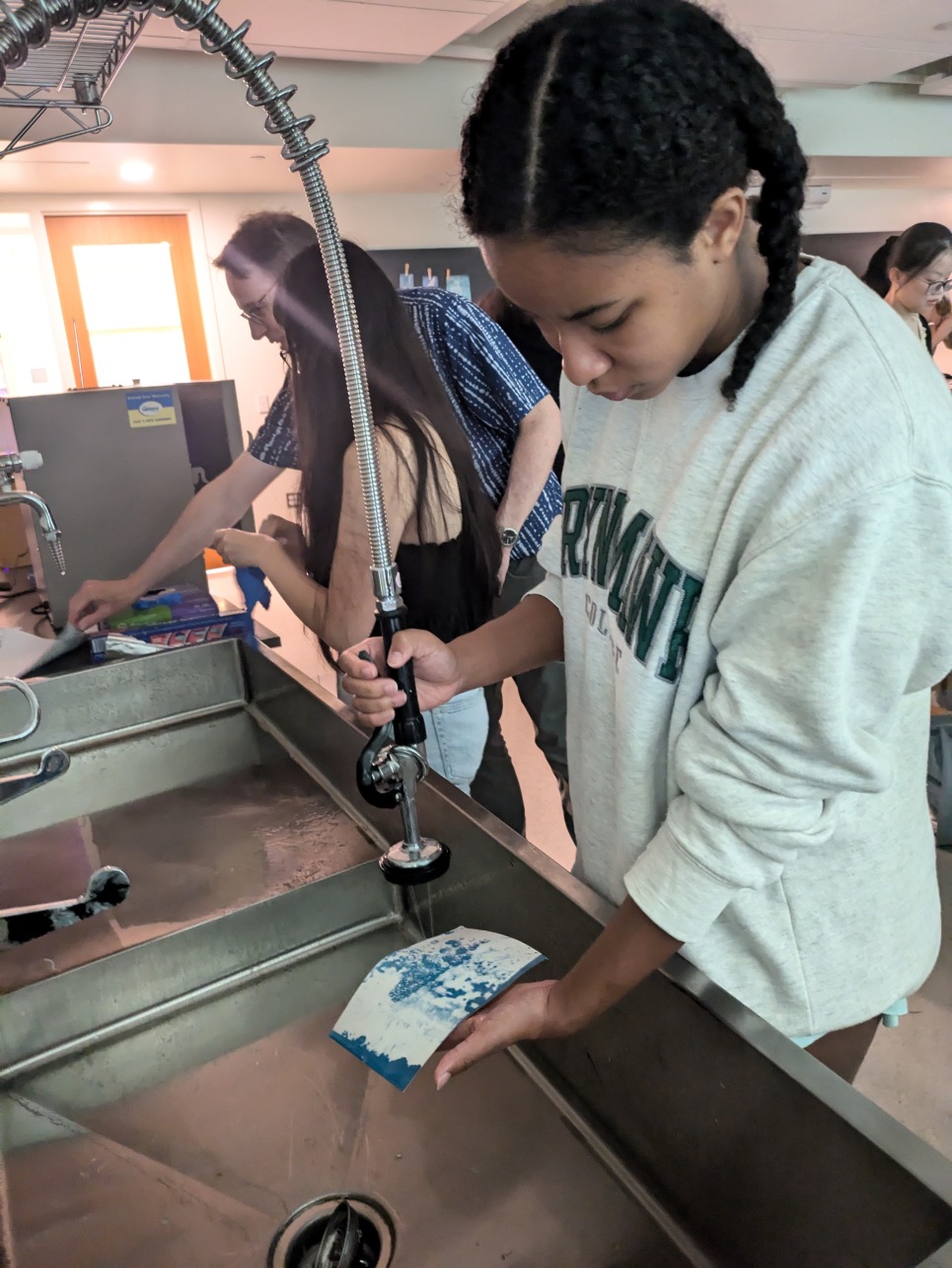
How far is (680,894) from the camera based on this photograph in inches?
24.7

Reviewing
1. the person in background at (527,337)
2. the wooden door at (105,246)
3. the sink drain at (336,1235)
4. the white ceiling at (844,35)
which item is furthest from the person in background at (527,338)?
the wooden door at (105,246)

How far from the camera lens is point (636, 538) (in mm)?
724

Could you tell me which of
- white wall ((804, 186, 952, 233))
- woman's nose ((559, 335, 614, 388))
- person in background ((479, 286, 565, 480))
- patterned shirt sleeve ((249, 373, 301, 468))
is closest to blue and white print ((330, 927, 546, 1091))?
woman's nose ((559, 335, 614, 388))

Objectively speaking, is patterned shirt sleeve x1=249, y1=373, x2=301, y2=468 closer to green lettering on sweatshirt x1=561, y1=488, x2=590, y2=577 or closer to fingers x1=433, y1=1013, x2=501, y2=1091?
green lettering on sweatshirt x1=561, y1=488, x2=590, y2=577

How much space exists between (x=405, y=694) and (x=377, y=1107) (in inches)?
14.7

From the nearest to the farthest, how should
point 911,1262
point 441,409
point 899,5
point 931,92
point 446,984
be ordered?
point 911,1262 → point 446,984 → point 441,409 → point 899,5 → point 931,92

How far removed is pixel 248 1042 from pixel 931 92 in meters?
6.62

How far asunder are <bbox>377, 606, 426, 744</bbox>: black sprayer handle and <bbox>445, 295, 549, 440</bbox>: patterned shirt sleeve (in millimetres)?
1094

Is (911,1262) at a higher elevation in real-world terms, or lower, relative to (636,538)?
lower

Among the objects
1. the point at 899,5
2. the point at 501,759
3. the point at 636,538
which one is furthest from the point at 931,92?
the point at 636,538

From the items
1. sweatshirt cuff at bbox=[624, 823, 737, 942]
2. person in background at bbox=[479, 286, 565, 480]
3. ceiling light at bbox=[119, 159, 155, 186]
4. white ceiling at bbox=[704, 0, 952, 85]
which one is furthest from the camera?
ceiling light at bbox=[119, 159, 155, 186]

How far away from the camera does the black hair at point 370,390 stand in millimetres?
1391

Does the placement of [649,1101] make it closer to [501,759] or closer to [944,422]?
[944,422]

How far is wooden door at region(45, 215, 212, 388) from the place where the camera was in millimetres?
5129
